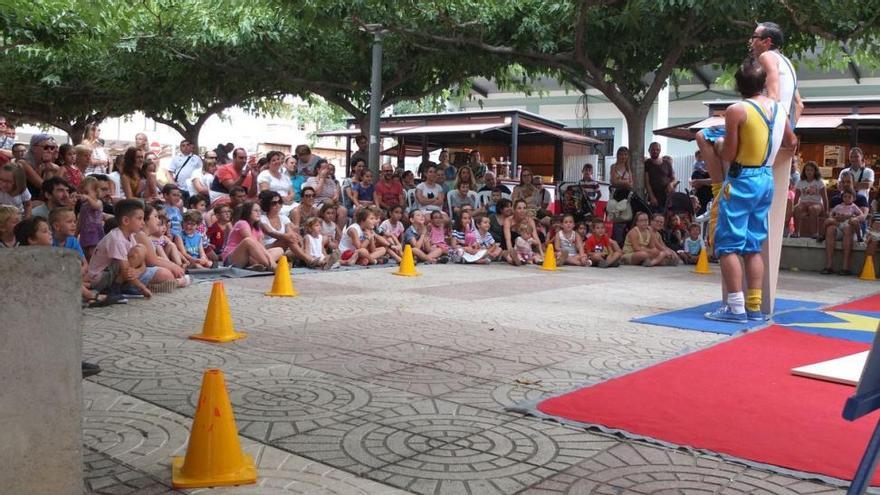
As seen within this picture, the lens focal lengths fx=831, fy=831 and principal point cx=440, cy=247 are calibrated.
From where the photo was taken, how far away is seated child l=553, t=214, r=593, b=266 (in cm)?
1275

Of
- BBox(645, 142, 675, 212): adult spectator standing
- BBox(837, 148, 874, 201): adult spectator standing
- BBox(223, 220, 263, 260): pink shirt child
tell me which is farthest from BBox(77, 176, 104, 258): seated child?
BBox(837, 148, 874, 201): adult spectator standing

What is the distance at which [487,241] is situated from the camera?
12938mm

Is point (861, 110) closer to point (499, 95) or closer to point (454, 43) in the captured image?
point (454, 43)

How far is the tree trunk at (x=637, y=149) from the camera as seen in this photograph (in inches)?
595

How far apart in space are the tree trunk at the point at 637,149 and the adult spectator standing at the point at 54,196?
9917mm

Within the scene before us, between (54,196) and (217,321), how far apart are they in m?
3.57

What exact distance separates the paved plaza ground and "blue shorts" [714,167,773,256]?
939 mm

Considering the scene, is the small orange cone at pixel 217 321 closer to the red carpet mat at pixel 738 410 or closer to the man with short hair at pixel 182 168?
the red carpet mat at pixel 738 410

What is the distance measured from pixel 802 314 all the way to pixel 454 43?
957cm

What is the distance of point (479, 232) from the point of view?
12984 mm

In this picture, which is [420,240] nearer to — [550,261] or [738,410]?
[550,261]

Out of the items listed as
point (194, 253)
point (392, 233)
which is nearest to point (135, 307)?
point (194, 253)

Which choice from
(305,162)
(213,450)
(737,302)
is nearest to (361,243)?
(305,162)

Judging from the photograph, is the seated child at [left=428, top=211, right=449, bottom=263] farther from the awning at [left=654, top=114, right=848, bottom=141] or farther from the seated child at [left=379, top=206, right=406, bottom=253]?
the awning at [left=654, top=114, right=848, bottom=141]
